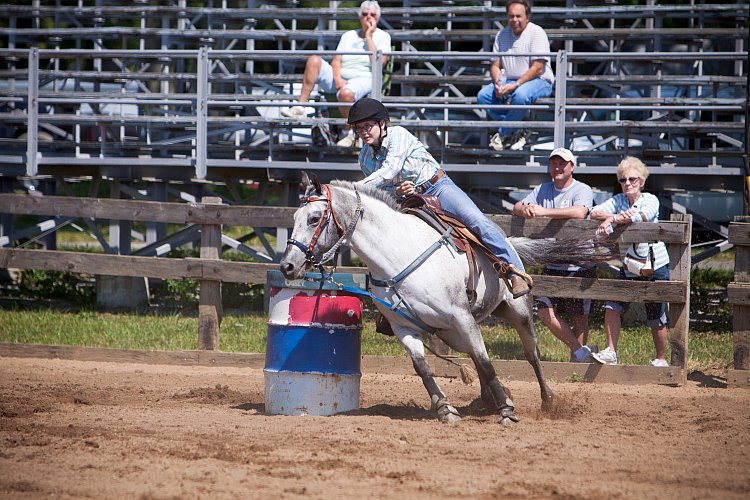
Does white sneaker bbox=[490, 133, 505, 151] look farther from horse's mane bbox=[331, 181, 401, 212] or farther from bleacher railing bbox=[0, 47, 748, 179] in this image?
horse's mane bbox=[331, 181, 401, 212]

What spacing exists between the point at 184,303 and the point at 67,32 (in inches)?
169

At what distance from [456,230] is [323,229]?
1.15 meters

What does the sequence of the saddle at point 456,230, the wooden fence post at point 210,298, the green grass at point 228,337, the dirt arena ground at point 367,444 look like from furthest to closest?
the green grass at point 228,337 → the wooden fence post at point 210,298 → the saddle at point 456,230 → the dirt arena ground at point 367,444

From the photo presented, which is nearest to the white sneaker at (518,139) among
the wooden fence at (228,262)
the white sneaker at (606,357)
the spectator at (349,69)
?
the spectator at (349,69)

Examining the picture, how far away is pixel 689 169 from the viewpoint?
1139 centimetres

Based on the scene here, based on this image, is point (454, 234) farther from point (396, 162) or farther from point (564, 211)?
point (564, 211)

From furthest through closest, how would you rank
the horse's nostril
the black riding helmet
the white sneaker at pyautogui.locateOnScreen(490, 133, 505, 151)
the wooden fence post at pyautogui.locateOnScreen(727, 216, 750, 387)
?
the white sneaker at pyautogui.locateOnScreen(490, 133, 505, 151) < the wooden fence post at pyautogui.locateOnScreen(727, 216, 750, 387) < the black riding helmet < the horse's nostril

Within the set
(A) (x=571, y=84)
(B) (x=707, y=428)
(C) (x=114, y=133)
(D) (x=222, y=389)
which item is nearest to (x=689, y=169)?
(A) (x=571, y=84)

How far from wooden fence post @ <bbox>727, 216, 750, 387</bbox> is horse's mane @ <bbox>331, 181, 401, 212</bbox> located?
3457 millimetres

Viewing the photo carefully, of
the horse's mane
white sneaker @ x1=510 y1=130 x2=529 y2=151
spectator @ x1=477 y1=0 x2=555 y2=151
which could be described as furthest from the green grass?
the horse's mane

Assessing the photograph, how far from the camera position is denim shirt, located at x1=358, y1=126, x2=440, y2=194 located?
7.45 m

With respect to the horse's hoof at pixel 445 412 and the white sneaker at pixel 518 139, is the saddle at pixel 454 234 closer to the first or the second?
the horse's hoof at pixel 445 412

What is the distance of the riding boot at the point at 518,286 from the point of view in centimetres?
775

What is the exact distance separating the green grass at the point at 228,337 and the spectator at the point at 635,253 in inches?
33.5
